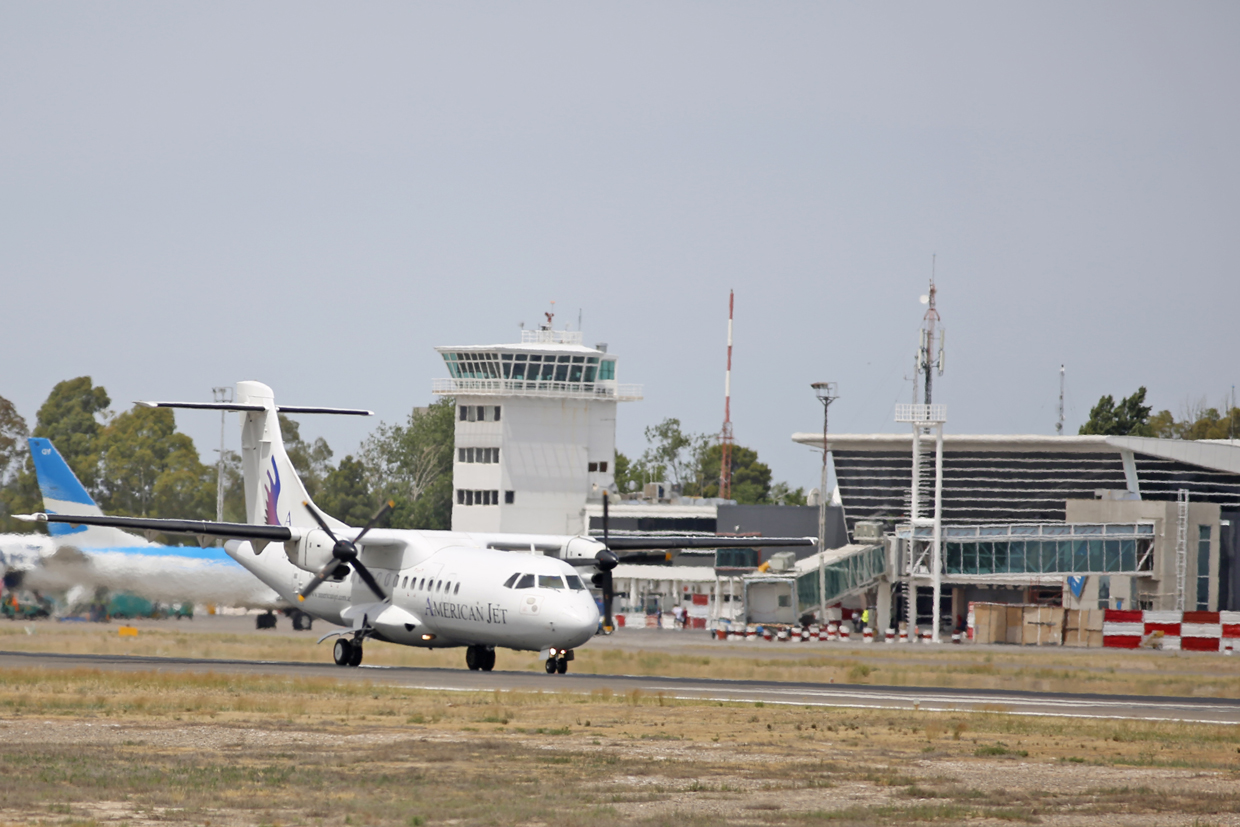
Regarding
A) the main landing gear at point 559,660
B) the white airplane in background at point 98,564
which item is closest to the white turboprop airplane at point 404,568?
the main landing gear at point 559,660

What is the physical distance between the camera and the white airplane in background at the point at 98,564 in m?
50.1

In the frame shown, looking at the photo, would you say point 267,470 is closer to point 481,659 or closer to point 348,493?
point 481,659

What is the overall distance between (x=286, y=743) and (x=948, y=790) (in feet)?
28.7

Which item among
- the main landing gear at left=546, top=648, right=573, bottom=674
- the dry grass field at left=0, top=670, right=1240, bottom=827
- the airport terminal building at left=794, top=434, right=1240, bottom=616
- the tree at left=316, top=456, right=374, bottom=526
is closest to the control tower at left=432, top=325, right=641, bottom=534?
the airport terminal building at left=794, top=434, right=1240, bottom=616

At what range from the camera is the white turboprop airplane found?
33188mm

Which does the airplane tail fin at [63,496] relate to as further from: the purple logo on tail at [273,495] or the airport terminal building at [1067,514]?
the airport terminal building at [1067,514]

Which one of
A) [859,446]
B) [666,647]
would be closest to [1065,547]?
[859,446]

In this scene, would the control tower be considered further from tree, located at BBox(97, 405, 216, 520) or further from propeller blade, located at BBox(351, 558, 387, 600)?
propeller blade, located at BBox(351, 558, 387, 600)

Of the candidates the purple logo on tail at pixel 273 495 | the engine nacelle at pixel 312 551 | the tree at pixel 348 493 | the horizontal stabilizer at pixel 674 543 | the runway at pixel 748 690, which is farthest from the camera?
the tree at pixel 348 493

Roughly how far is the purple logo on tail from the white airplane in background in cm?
1034

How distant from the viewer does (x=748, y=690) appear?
30.3 metres

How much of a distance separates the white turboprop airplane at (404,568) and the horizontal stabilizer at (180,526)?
4 centimetres

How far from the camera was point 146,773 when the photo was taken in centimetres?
1689

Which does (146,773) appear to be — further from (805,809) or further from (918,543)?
(918,543)
